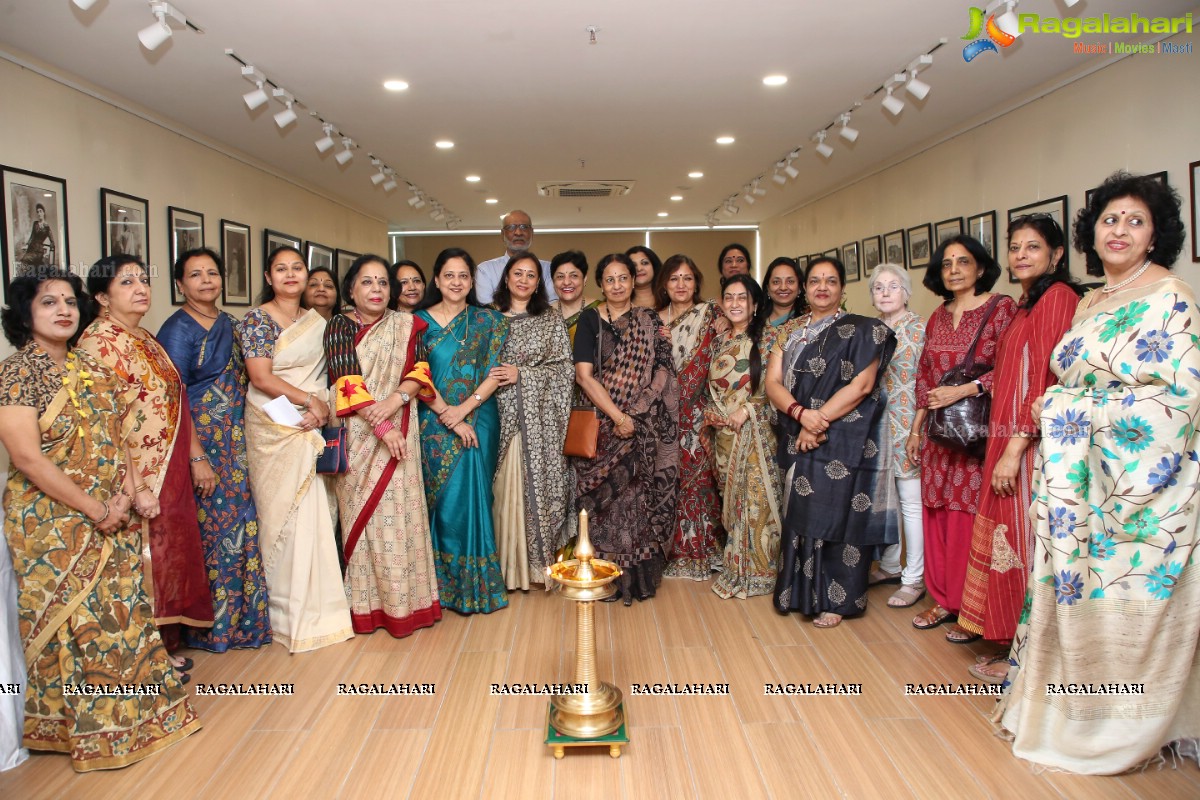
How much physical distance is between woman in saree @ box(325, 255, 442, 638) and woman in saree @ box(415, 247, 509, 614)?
0.15 meters

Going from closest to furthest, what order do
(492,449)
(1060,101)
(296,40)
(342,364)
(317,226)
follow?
(342,364)
(492,449)
(296,40)
(1060,101)
(317,226)

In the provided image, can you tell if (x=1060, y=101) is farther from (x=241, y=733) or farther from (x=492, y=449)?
(x=241, y=733)

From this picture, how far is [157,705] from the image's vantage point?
2.25m

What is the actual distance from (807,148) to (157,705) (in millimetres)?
6455

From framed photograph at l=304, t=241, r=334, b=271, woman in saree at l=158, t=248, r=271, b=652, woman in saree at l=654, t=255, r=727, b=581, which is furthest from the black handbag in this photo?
framed photograph at l=304, t=241, r=334, b=271

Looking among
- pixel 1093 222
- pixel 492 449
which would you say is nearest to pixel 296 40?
pixel 492 449

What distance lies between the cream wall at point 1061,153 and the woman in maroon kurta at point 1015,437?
1.83m

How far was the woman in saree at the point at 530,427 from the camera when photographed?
344 centimetres

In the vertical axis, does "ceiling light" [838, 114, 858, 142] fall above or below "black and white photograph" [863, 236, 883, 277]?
above

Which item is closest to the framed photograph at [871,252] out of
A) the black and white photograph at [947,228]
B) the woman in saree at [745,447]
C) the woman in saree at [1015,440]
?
the black and white photograph at [947,228]

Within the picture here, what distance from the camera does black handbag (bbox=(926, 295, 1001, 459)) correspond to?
9.18 ft

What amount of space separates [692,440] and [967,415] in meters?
1.29

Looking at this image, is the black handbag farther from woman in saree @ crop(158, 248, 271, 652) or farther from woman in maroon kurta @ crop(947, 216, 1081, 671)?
woman in saree @ crop(158, 248, 271, 652)

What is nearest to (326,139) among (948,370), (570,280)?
(570,280)
